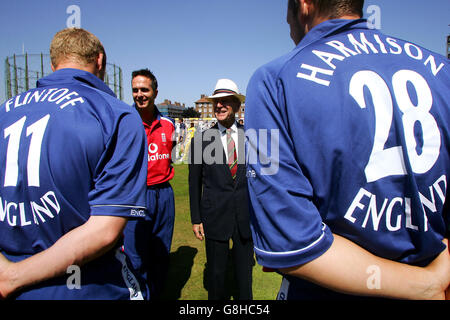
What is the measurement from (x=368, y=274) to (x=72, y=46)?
79.1 inches

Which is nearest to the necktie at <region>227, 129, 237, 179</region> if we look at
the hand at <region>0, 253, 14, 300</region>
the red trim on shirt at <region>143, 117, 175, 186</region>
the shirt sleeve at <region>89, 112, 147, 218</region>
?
the red trim on shirt at <region>143, 117, 175, 186</region>

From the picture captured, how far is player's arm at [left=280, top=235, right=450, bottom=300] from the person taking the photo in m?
0.81

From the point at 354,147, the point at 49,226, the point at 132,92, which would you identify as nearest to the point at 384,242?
the point at 354,147

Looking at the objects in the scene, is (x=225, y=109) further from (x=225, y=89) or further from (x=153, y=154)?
(x=153, y=154)

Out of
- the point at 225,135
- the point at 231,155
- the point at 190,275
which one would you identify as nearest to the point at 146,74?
the point at 225,135

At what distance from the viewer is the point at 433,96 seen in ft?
2.98

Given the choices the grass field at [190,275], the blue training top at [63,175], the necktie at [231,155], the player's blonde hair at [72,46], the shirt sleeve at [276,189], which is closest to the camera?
the shirt sleeve at [276,189]

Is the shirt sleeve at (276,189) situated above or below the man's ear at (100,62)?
below

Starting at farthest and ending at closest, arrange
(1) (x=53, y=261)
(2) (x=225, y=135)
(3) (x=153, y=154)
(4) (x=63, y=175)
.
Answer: (3) (x=153, y=154), (2) (x=225, y=135), (4) (x=63, y=175), (1) (x=53, y=261)

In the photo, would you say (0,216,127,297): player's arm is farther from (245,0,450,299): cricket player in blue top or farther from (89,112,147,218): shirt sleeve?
(245,0,450,299): cricket player in blue top

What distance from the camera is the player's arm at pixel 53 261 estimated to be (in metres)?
1.33

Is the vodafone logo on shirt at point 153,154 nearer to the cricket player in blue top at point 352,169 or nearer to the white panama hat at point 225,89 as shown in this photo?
the white panama hat at point 225,89

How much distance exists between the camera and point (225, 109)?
11.9 ft

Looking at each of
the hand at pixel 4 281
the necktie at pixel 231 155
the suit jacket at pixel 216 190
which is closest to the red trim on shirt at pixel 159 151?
the suit jacket at pixel 216 190
